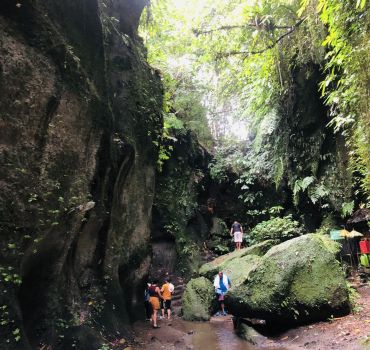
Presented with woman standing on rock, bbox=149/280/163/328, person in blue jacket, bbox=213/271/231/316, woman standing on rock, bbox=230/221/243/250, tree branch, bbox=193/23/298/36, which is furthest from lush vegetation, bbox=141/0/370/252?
woman standing on rock, bbox=149/280/163/328

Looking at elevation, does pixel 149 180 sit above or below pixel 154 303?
above

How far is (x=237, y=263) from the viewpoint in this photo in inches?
538

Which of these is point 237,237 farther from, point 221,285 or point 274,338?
point 274,338

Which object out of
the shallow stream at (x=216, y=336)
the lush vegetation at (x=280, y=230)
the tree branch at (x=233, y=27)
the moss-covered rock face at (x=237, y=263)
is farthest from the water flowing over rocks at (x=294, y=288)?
the lush vegetation at (x=280, y=230)

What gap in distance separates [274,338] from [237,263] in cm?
475

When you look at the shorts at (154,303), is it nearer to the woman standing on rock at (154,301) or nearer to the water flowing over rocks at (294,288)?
the woman standing on rock at (154,301)

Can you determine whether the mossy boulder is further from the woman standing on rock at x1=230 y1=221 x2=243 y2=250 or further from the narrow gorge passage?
the woman standing on rock at x1=230 y1=221 x2=243 y2=250

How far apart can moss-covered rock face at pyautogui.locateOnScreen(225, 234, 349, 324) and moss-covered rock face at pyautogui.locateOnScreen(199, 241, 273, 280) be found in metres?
3.28

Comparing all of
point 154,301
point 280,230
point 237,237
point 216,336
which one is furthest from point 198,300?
point 237,237

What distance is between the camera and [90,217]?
27.5 feet

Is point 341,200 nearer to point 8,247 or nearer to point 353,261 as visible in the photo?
point 353,261

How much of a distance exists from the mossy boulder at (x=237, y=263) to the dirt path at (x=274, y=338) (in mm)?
2158

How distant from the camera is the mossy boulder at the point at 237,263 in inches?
519

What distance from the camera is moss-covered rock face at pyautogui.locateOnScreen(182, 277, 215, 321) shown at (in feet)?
40.0
